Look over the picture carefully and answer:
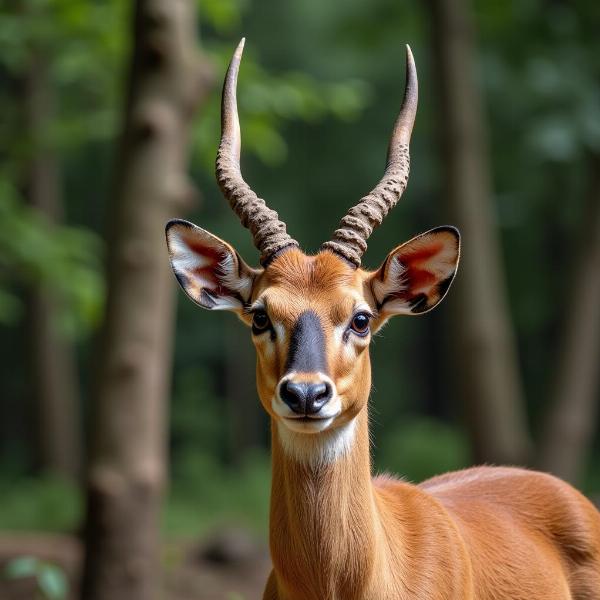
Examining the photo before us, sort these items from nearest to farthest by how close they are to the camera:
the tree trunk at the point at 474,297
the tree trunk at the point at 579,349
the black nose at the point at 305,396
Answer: the black nose at the point at 305,396
the tree trunk at the point at 474,297
the tree trunk at the point at 579,349

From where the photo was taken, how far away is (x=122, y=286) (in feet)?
26.6

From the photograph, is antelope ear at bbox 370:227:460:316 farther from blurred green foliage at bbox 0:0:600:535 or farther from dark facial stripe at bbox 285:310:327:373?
blurred green foliage at bbox 0:0:600:535

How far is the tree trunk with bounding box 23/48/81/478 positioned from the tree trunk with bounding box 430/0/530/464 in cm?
797

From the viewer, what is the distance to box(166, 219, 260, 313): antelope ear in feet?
15.1

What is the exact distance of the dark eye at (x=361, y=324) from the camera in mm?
4293

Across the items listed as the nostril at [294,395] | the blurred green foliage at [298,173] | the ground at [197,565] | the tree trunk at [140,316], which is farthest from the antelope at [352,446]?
the ground at [197,565]

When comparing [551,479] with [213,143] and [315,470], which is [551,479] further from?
[213,143]

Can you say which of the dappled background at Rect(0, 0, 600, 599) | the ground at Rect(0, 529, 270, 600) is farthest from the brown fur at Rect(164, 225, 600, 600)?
the ground at Rect(0, 529, 270, 600)

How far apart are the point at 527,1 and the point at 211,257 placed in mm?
10404

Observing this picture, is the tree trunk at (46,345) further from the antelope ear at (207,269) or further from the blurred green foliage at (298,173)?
the antelope ear at (207,269)

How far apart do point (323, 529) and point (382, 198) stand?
1.37 m

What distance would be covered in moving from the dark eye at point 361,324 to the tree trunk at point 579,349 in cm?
854

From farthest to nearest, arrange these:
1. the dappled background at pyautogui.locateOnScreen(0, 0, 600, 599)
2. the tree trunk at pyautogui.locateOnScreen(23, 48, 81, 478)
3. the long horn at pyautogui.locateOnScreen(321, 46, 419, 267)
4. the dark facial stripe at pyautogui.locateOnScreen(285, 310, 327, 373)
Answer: the tree trunk at pyautogui.locateOnScreen(23, 48, 81, 478) < the dappled background at pyautogui.locateOnScreen(0, 0, 600, 599) < the long horn at pyautogui.locateOnScreen(321, 46, 419, 267) < the dark facial stripe at pyautogui.locateOnScreen(285, 310, 327, 373)

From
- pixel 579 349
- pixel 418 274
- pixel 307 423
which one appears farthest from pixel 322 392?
pixel 579 349
